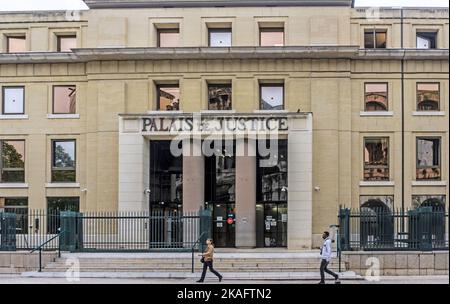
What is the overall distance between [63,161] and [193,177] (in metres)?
8.45

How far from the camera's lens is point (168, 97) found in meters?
39.2

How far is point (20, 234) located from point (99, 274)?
11204 mm

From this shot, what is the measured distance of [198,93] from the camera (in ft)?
127

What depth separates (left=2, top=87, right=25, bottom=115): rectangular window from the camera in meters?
39.9

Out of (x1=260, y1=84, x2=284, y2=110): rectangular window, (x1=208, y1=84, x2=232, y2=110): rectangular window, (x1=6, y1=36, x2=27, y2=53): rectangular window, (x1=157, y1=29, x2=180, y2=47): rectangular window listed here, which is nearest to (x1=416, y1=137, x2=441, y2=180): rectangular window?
(x1=260, y1=84, x2=284, y2=110): rectangular window

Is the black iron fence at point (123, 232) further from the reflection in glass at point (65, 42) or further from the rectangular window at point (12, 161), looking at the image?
the reflection in glass at point (65, 42)

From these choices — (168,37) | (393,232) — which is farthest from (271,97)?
(393,232)

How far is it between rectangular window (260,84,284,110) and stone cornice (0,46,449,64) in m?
1.90

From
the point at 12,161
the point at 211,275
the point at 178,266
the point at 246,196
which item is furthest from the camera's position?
the point at 12,161

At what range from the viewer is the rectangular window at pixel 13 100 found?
3994 centimetres

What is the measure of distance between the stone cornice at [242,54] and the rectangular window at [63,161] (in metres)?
5.15

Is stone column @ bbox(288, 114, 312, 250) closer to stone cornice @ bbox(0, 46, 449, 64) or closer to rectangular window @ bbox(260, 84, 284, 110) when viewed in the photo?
rectangular window @ bbox(260, 84, 284, 110)

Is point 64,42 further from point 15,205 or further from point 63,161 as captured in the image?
point 15,205
